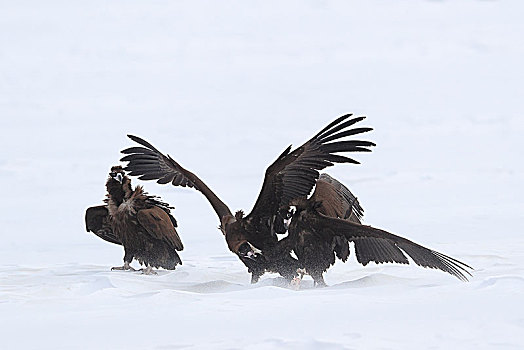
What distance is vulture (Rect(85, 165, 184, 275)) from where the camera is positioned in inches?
342

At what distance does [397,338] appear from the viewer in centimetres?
527

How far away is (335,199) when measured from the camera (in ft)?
27.1

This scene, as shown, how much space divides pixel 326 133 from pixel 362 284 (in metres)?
1.18

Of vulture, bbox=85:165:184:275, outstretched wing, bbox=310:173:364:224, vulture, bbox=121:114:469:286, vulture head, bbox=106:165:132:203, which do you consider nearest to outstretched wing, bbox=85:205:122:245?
vulture, bbox=85:165:184:275

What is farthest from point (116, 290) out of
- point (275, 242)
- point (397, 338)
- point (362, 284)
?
point (397, 338)

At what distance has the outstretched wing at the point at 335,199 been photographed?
26.6 ft

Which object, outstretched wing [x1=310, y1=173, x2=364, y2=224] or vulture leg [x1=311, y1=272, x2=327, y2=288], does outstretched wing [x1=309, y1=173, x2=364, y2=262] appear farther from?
vulture leg [x1=311, y1=272, x2=327, y2=288]

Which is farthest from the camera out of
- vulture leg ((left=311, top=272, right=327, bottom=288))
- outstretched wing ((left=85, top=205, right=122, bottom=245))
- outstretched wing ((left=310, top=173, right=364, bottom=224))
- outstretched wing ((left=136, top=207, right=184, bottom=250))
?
outstretched wing ((left=85, top=205, right=122, bottom=245))

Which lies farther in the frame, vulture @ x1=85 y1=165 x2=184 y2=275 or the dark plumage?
vulture @ x1=85 y1=165 x2=184 y2=275

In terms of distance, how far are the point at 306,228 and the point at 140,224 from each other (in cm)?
188

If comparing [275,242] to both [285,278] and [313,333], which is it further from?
[313,333]

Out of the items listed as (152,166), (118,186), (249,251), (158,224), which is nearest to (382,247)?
(249,251)

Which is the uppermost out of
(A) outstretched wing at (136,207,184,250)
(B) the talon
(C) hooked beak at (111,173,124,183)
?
(C) hooked beak at (111,173,124,183)

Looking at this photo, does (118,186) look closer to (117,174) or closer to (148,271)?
(117,174)
